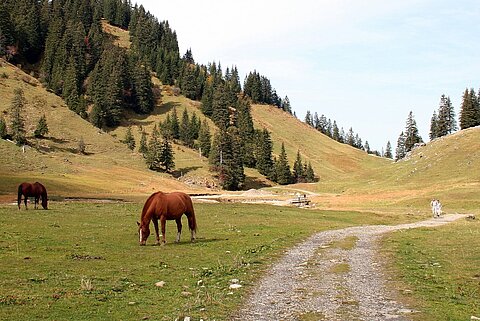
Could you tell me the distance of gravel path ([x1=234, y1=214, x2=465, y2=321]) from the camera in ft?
38.2

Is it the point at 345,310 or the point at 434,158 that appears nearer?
the point at 345,310

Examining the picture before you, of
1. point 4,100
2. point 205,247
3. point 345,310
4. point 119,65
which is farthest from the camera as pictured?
point 119,65

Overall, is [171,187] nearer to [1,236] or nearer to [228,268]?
[1,236]

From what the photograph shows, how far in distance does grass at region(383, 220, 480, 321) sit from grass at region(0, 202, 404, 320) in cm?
535

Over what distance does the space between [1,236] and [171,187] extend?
78.5 m

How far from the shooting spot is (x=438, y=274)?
1744 centimetres

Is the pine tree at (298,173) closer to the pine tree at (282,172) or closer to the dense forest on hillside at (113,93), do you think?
the dense forest on hillside at (113,93)

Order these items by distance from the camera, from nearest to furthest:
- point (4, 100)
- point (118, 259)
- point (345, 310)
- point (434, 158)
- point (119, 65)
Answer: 1. point (345, 310)
2. point (118, 259)
3. point (434, 158)
4. point (4, 100)
5. point (119, 65)

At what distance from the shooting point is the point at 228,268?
18484 millimetres

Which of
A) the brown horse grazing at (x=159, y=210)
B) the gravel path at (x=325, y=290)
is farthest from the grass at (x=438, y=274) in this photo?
the brown horse grazing at (x=159, y=210)

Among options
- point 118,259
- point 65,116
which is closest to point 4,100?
point 65,116

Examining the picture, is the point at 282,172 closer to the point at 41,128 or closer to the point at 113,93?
the point at 113,93

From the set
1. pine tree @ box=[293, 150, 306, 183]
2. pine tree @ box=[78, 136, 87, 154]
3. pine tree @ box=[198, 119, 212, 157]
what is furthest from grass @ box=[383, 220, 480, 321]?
pine tree @ box=[293, 150, 306, 183]

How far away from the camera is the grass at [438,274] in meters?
12.2
